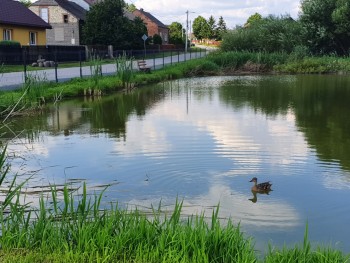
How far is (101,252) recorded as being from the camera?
13.4 feet

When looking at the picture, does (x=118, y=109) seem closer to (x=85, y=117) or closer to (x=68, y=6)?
(x=85, y=117)

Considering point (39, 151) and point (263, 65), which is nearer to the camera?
point (39, 151)

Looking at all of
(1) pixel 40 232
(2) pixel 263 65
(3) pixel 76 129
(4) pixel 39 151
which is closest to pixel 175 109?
(3) pixel 76 129

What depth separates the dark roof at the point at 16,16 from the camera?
111 ft

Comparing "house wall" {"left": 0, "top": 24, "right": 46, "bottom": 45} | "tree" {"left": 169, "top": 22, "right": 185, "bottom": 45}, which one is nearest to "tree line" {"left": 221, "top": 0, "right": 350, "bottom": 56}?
"house wall" {"left": 0, "top": 24, "right": 46, "bottom": 45}

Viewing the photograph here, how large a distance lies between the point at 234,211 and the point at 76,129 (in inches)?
254

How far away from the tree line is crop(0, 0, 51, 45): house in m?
14.8

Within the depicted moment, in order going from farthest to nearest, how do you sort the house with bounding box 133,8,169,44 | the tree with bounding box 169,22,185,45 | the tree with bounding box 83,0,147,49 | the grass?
the tree with bounding box 169,22,185,45 < the house with bounding box 133,8,169,44 < the tree with bounding box 83,0,147,49 < the grass

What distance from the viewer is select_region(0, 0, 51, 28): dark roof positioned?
33781mm

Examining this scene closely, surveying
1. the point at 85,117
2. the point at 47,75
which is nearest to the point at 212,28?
the point at 47,75

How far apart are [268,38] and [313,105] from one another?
23902 mm

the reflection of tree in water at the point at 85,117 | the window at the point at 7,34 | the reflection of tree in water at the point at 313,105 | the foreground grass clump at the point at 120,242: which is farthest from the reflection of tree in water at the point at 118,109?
the window at the point at 7,34

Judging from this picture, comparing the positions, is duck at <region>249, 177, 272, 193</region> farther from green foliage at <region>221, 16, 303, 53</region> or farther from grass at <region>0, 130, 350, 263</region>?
green foliage at <region>221, 16, 303, 53</region>

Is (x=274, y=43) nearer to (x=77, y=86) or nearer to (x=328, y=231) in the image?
(x=77, y=86)
